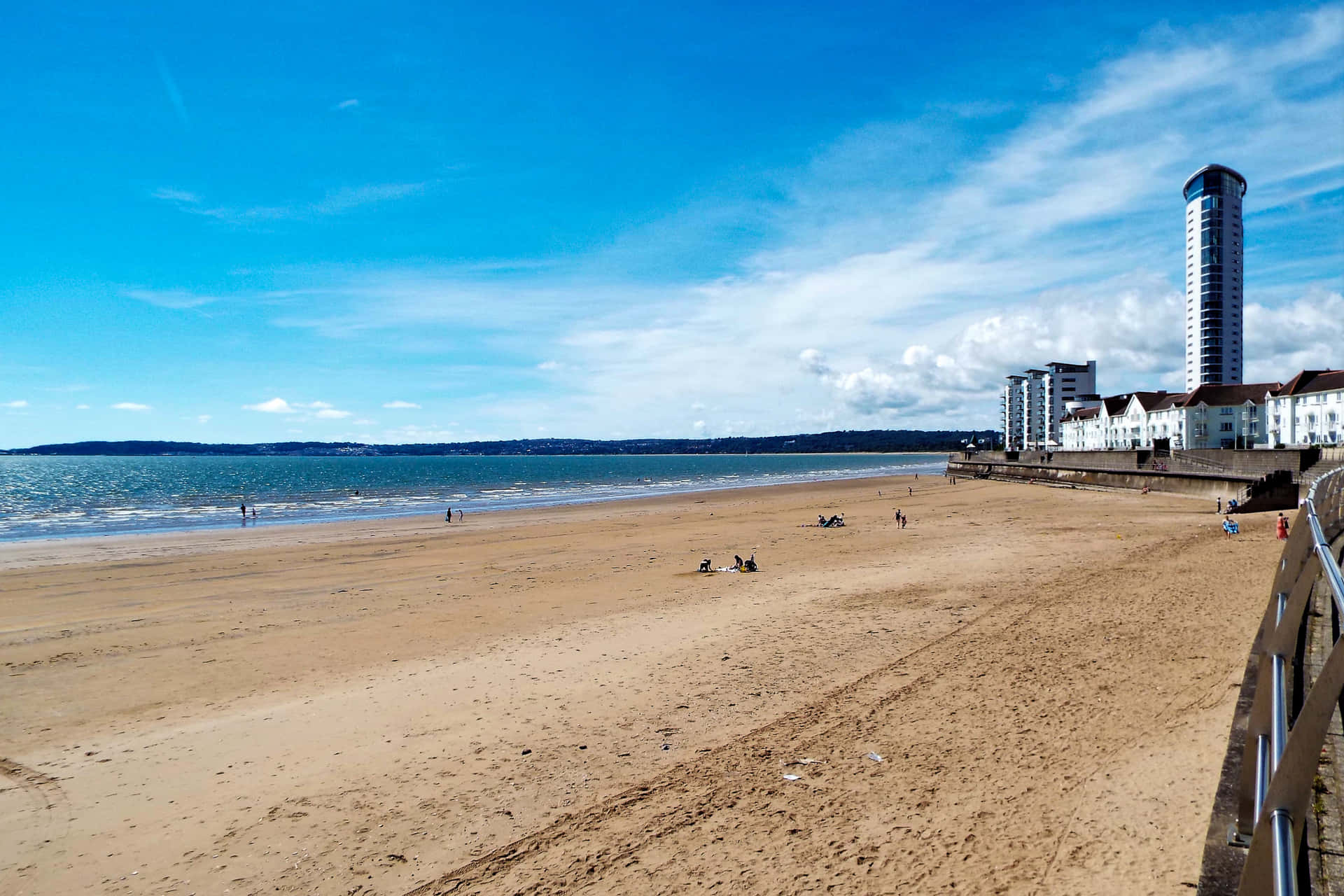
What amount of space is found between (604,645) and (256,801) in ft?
18.6

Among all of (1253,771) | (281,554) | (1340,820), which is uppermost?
(1253,771)

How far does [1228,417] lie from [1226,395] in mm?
2452

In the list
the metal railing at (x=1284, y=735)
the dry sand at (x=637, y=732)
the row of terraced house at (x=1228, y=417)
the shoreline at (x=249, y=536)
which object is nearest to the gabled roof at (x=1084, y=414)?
the row of terraced house at (x=1228, y=417)

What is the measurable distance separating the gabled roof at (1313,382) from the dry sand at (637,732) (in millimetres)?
45318

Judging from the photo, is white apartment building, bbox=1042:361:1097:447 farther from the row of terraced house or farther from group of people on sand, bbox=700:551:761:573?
group of people on sand, bbox=700:551:761:573

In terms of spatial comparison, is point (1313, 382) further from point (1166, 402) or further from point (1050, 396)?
point (1050, 396)

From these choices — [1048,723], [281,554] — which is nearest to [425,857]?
[1048,723]

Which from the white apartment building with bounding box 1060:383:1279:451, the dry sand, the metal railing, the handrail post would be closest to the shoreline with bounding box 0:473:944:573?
the dry sand

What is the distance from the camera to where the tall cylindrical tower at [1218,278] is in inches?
2889

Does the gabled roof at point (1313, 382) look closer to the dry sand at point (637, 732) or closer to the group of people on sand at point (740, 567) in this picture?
the dry sand at point (637, 732)

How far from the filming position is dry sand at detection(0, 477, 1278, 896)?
18.2ft

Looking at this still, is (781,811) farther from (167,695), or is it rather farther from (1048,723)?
(167,695)

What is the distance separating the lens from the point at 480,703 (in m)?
9.15

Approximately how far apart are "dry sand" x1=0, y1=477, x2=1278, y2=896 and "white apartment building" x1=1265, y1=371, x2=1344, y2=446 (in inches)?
1738
